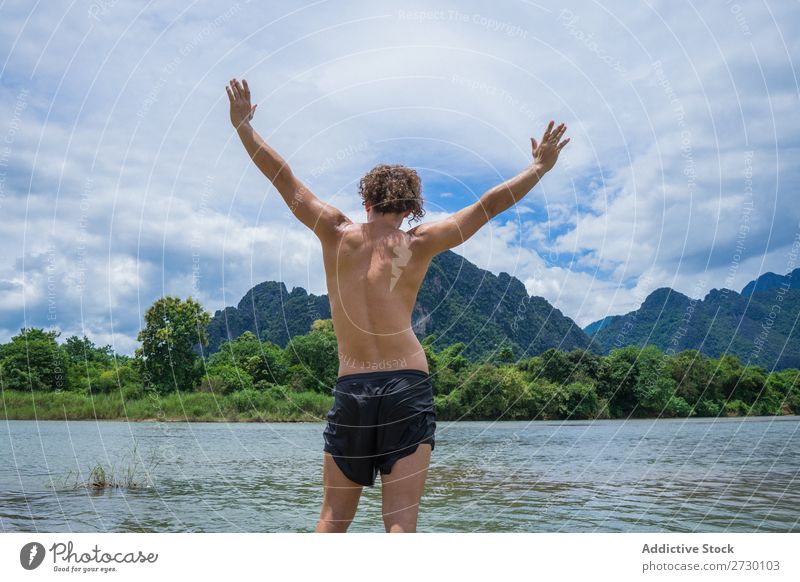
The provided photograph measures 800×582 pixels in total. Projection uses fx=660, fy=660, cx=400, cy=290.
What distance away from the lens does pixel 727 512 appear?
44.9 feet

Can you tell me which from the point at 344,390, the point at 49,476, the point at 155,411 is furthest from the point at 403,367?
the point at 155,411

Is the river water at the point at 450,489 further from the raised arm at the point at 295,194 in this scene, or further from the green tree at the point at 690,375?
the green tree at the point at 690,375

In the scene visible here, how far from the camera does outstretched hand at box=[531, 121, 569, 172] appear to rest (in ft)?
13.7

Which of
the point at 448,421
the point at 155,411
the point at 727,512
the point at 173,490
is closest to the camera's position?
the point at 727,512

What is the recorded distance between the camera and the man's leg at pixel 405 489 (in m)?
3.58

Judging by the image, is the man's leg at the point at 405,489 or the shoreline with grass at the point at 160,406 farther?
the shoreline with grass at the point at 160,406

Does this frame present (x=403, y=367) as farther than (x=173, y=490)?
No

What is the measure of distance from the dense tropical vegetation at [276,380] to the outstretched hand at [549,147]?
13.5 meters

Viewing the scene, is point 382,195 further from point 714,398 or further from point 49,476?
point 714,398

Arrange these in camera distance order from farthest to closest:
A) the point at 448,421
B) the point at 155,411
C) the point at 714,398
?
the point at 714,398 < the point at 448,421 < the point at 155,411

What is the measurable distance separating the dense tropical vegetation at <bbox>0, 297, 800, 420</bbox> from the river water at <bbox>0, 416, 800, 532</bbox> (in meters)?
2.80
